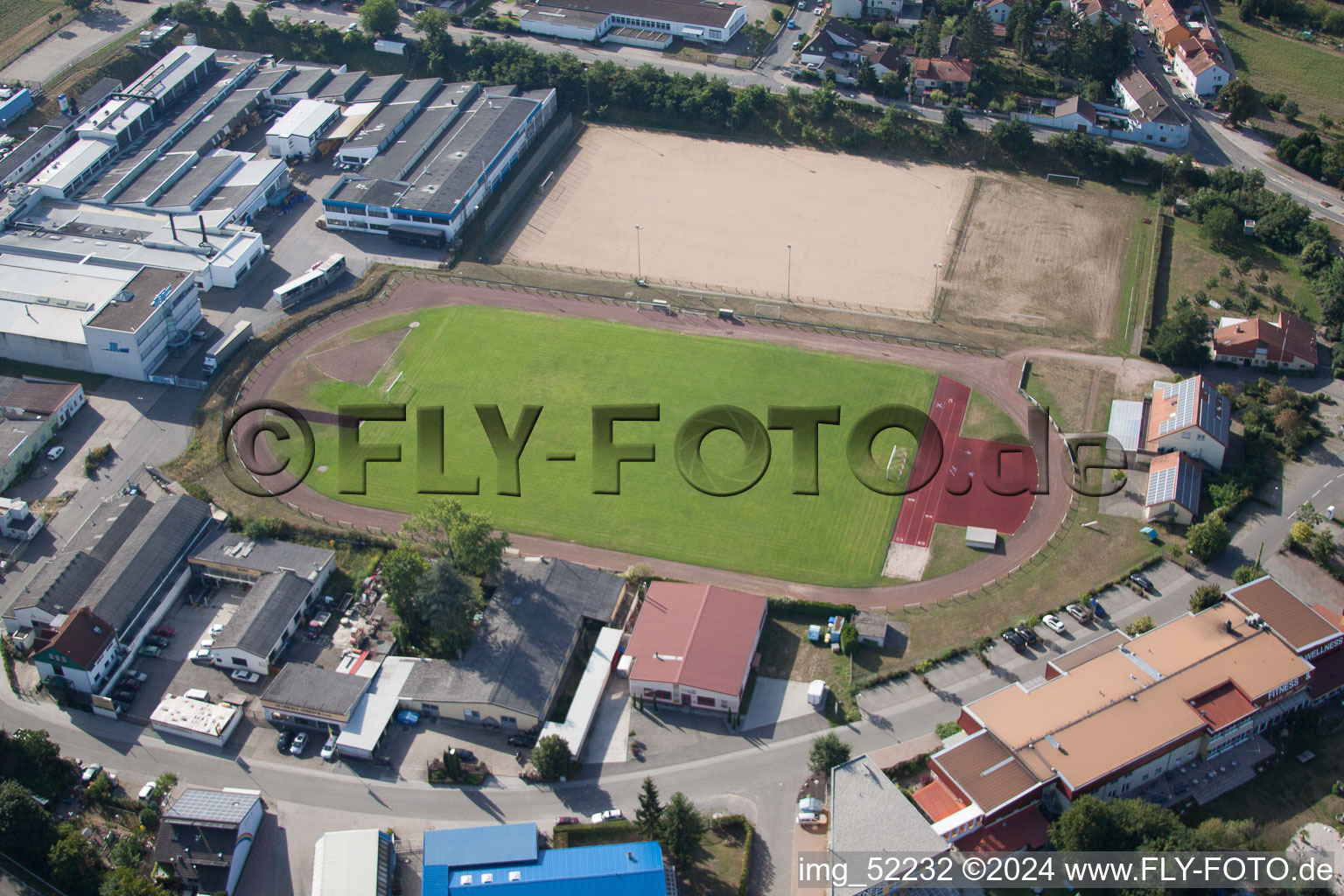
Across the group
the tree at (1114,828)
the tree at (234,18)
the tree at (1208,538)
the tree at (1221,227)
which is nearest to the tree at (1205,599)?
the tree at (1208,538)

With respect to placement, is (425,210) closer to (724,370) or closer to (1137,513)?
(724,370)

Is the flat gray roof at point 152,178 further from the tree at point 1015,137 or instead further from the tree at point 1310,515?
the tree at point 1310,515

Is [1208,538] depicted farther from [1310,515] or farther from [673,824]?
[673,824]

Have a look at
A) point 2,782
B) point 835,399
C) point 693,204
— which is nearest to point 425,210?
point 693,204

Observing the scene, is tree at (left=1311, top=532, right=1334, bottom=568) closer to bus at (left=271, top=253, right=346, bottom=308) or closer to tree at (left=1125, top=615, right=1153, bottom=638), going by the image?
tree at (left=1125, top=615, right=1153, bottom=638)

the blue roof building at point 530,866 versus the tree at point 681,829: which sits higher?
the tree at point 681,829

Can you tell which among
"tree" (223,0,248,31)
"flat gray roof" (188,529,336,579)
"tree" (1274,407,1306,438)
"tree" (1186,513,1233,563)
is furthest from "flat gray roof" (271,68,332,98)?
"tree" (1274,407,1306,438)
